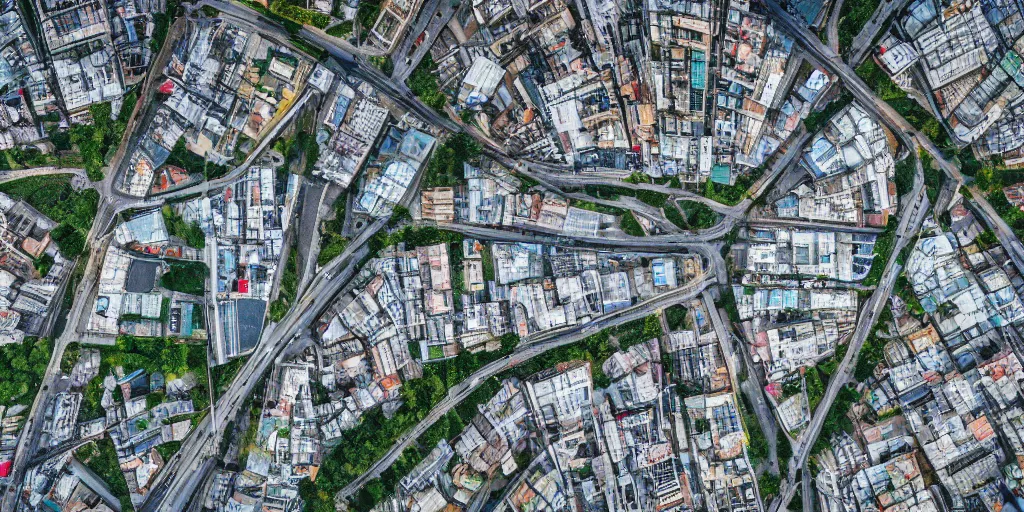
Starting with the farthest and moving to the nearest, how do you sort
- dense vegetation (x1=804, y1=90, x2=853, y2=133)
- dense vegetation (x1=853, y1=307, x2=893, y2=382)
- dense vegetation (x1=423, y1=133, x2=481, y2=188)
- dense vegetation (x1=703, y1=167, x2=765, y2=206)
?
dense vegetation (x1=853, y1=307, x2=893, y2=382)
dense vegetation (x1=703, y1=167, x2=765, y2=206)
dense vegetation (x1=804, y1=90, x2=853, y2=133)
dense vegetation (x1=423, y1=133, x2=481, y2=188)

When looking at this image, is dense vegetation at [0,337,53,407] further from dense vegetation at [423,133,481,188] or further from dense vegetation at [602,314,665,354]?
dense vegetation at [602,314,665,354]

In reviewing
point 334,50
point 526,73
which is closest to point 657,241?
point 526,73

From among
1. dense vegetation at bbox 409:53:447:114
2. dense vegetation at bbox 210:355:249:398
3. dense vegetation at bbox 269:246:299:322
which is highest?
dense vegetation at bbox 409:53:447:114

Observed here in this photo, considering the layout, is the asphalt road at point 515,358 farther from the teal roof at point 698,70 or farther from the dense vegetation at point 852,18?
the dense vegetation at point 852,18

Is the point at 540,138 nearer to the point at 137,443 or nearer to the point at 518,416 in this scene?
the point at 518,416

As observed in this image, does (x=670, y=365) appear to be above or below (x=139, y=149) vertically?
below

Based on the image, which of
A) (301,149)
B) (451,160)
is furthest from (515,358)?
(301,149)

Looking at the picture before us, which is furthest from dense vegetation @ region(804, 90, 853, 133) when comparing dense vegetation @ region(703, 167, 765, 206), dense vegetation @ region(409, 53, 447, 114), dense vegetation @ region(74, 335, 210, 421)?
dense vegetation @ region(74, 335, 210, 421)
